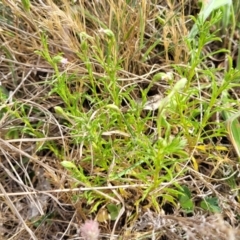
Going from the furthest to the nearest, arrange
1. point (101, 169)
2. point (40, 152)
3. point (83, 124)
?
point (40, 152)
point (101, 169)
point (83, 124)

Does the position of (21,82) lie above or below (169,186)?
above

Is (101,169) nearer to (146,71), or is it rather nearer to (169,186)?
(169,186)

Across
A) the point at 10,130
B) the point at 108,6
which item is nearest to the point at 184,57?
the point at 108,6

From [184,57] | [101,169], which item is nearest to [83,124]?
[101,169]

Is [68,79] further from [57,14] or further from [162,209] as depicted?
[162,209]

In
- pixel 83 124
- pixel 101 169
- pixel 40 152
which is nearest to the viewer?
pixel 83 124

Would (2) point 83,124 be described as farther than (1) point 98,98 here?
No

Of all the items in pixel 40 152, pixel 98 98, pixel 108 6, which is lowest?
pixel 40 152
